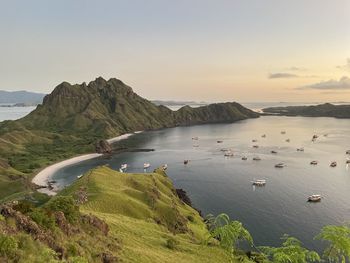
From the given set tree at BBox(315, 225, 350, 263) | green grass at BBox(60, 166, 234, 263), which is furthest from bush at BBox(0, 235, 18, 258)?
tree at BBox(315, 225, 350, 263)

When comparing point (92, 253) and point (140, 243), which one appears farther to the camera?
point (140, 243)

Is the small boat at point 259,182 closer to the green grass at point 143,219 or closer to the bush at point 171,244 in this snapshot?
the green grass at point 143,219

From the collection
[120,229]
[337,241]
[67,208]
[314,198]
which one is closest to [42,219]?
[67,208]

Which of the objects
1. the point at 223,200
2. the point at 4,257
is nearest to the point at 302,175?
the point at 223,200

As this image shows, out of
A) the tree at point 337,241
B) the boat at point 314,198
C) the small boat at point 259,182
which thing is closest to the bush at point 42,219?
the tree at point 337,241

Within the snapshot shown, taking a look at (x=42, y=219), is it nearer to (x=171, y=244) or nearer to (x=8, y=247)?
(x=8, y=247)

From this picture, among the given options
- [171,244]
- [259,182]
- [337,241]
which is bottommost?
[259,182]

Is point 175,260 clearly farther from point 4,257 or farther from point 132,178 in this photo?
point 132,178
